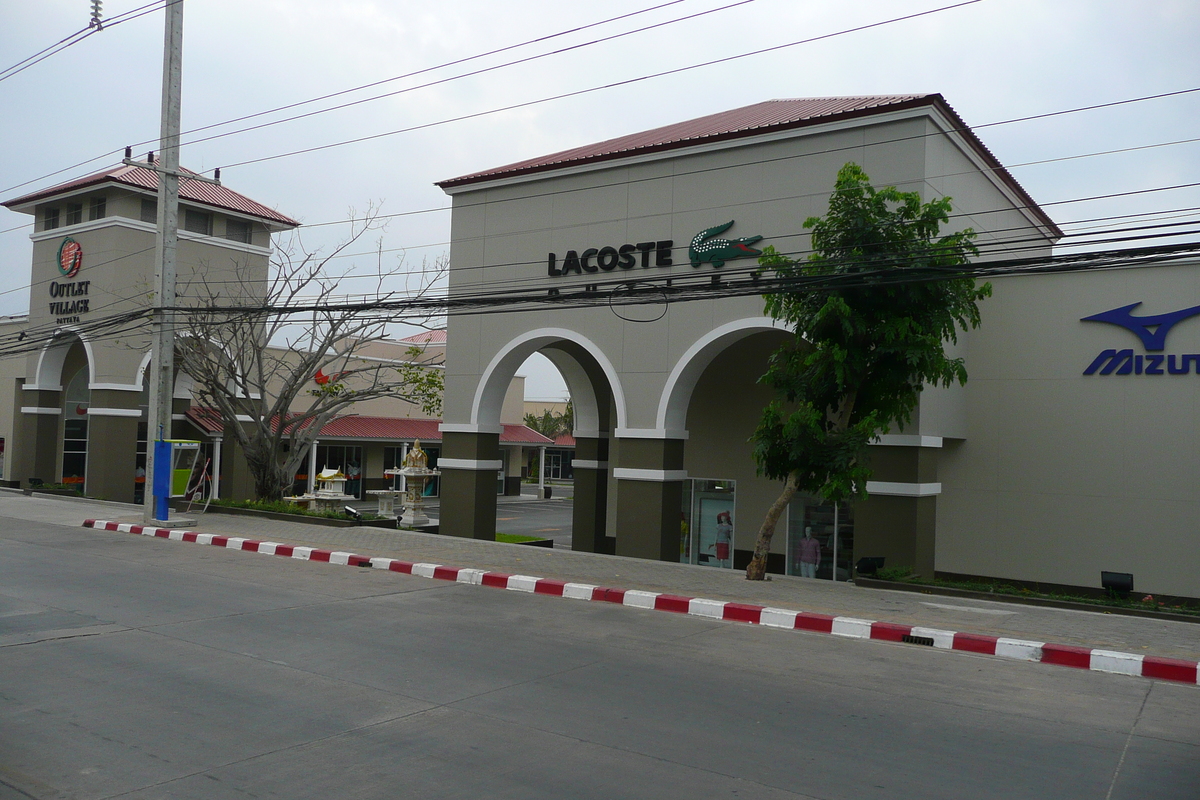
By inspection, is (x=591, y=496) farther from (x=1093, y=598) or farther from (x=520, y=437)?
(x=520, y=437)

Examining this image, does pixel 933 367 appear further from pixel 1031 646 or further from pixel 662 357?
pixel 662 357

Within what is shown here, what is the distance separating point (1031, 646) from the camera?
9250mm

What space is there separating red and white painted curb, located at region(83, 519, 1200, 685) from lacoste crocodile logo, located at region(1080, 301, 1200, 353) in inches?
274

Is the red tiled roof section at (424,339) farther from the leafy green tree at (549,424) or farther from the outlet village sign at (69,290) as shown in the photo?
the leafy green tree at (549,424)

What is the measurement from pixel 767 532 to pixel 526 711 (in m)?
7.01

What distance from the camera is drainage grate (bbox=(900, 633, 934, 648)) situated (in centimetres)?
979

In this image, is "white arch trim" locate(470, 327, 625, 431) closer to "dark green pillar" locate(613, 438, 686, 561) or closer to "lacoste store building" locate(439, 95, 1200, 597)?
"lacoste store building" locate(439, 95, 1200, 597)

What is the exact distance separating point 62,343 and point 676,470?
874 inches

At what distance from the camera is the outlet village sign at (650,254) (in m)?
Result: 15.5

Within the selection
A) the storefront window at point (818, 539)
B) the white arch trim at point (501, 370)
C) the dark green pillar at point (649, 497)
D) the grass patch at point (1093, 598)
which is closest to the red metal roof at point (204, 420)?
the white arch trim at point (501, 370)

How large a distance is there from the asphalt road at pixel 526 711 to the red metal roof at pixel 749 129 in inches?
335

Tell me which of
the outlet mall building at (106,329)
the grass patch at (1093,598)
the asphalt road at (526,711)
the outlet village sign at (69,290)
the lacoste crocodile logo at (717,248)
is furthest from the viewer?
the outlet village sign at (69,290)

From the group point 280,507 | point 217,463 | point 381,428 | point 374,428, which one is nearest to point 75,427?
point 217,463

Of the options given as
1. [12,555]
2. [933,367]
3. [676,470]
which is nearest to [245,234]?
[12,555]
